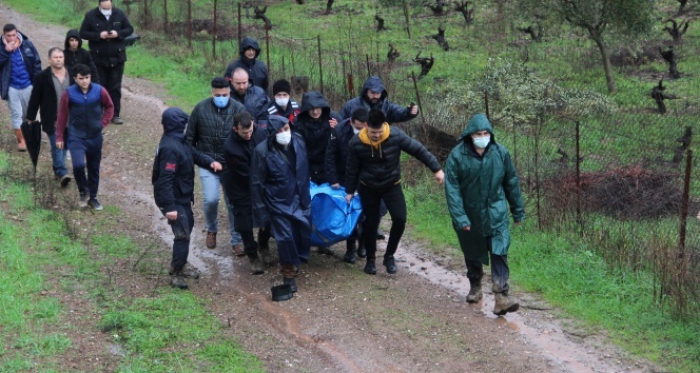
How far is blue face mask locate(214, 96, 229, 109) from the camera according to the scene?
27.9ft

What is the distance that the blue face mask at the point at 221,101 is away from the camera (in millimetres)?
8500

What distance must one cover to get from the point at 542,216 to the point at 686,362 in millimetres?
3109

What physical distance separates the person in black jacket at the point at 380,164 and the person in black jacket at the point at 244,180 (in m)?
0.95

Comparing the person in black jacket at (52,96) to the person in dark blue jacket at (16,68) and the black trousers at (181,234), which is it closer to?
the person in dark blue jacket at (16,68)

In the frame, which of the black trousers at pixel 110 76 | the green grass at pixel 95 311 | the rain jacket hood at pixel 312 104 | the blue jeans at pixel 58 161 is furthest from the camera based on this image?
the black trousers at pixel 110 76

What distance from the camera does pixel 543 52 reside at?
75.4 ft

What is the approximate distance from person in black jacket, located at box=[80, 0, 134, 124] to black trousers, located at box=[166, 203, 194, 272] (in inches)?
236

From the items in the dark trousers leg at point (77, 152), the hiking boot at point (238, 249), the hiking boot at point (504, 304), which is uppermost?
the dark trousers leg at point (77, 152)

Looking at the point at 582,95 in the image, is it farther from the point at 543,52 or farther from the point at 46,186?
the point at 46,186

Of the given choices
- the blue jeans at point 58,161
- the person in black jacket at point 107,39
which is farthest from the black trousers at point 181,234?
the person in black jacket at point 107,39

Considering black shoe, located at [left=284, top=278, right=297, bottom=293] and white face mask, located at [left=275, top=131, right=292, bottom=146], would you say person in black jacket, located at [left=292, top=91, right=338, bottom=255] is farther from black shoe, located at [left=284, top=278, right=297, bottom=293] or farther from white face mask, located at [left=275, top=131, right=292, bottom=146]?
black shoe, located at [left=284, top=278, right=297, bottom=293]

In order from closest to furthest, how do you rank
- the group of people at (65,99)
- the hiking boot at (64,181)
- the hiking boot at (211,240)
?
the hiking boot at (211,240) < the group of people at (65,99) < the hiking boot at (64,181)

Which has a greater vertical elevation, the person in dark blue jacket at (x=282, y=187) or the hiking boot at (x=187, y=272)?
the person in dark blue jacket at (x=282, y=187)

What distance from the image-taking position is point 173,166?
25.4 feet
